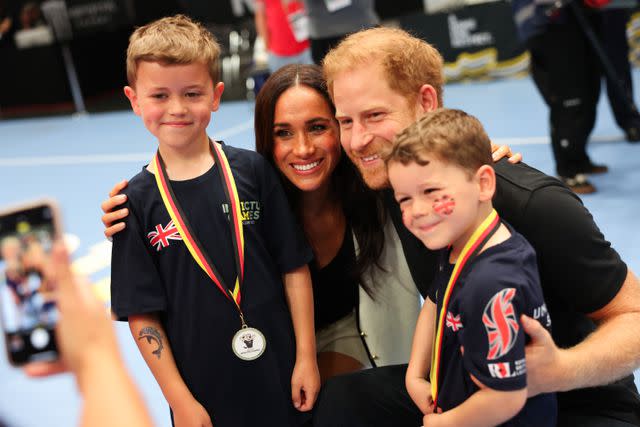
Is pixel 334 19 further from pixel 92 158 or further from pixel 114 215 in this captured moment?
pixel 92 158

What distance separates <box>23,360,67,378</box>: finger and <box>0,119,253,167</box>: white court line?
7023mm

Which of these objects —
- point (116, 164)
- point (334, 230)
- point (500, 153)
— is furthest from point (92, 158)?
point (500, 153)

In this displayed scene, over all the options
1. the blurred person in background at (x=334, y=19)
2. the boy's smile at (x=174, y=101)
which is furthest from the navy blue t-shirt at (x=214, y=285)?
the blurred person in background at (x=334, y=19)

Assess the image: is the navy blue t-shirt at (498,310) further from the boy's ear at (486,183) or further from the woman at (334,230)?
the woman at (334,230)

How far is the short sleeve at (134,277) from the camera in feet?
6.89

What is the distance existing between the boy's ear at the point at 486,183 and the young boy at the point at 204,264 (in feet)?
2.54

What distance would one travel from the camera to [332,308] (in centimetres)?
265

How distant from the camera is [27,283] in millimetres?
961

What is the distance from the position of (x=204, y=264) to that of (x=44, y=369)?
1.19 meters

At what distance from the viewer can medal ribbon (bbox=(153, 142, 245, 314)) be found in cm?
212

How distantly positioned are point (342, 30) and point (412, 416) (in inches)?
156

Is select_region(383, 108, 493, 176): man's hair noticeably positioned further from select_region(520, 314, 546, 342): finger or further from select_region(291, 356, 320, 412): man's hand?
select_region(291, 356, 320, 412): man's hand

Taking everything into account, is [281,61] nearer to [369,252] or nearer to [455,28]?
[455,28]

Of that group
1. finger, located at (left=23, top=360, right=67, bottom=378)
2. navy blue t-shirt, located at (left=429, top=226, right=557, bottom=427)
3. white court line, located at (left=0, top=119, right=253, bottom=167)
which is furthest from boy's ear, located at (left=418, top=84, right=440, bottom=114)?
white court line, located at (left=0, top=119, right=253, bottom=167)
